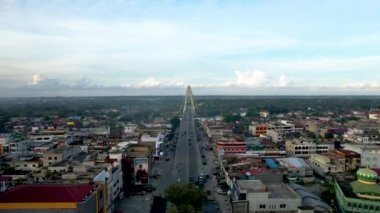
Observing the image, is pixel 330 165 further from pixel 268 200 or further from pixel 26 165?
pixel 26 165

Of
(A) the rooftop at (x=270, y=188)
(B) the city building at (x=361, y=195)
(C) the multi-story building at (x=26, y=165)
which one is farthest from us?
(C) the multi-story building at (x=26, y=165)

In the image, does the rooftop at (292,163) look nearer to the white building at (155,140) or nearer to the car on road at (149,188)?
the car on road at (149,188)

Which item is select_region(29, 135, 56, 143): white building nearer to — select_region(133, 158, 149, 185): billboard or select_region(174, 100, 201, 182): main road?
select_region(174, 100, 201, 182): main road

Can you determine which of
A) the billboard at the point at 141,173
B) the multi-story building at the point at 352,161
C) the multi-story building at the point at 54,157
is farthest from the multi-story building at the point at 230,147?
the multi-story building at the point at 54,157

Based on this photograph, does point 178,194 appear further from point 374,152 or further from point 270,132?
point 270,132

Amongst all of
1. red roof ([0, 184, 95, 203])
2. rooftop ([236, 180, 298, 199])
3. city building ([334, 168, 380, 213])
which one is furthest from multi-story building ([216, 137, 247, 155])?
red roof ([0, 184, 95, 203])

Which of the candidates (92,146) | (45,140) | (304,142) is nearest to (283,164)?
(304,142)
